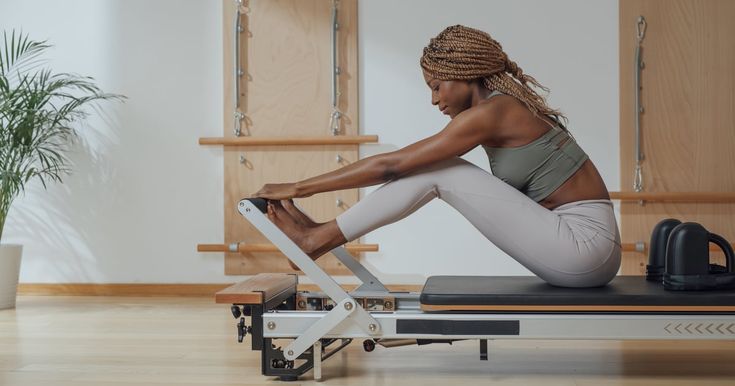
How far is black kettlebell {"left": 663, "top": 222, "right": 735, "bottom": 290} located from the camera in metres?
2.15

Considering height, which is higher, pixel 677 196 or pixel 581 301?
pixel 677 196

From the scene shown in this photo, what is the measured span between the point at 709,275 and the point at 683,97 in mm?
2089

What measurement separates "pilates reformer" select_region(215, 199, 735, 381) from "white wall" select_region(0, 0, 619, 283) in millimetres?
1893

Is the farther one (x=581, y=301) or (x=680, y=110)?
(x=680, y=110)

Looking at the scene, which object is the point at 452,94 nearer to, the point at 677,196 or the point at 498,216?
the point at 498,216

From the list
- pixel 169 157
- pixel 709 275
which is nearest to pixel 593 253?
pixel 709 275

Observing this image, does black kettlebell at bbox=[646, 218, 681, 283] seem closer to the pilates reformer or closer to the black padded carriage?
the pilates reformer

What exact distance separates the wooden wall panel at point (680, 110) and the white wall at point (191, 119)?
0.28ft

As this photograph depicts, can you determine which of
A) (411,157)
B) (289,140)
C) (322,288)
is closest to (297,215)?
(322,288)

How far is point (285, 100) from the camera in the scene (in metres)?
4.27

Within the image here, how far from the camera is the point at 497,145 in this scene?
2.28 metres

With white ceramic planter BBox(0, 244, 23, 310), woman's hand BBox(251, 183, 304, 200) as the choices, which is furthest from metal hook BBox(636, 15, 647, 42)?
white ceramic planter BBox(0, 244, 23, 310)

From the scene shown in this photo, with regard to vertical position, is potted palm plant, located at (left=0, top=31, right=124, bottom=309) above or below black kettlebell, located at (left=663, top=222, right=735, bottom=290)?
above

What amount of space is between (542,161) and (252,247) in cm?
221
